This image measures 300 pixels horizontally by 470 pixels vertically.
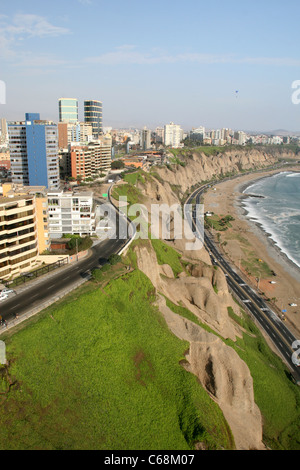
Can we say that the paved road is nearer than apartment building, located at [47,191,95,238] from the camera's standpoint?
Yes

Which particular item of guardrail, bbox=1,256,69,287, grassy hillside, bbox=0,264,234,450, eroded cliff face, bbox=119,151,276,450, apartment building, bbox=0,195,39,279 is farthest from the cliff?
apartment building, bbox=0,195,39,279

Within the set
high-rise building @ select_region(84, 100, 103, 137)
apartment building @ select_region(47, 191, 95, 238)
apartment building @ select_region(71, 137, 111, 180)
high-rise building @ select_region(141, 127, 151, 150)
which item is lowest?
apartment building @ select_region(47, 191, 95, 238)

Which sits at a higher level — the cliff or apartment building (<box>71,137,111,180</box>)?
apartment building (<box>71,137,111,180</box>)

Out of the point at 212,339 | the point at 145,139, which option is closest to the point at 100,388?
the point at 212,339

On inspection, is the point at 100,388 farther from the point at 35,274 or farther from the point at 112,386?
the point at 35,274

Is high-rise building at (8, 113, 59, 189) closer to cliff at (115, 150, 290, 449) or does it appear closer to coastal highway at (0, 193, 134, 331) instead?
cliff at (115, 150, 290, 449)

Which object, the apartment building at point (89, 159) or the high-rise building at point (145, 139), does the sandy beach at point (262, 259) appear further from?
the high-rise building at point (145, 139)
